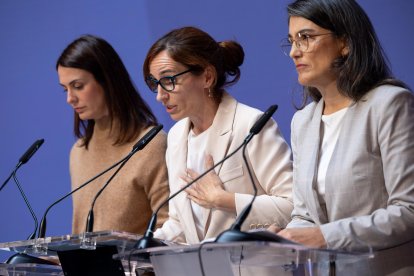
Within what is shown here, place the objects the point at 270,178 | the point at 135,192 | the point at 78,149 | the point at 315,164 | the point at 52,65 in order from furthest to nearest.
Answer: the point at 52,65 → the point at 78,149 → the point at 135,192 → the point at 270,178 → the point at 315,164

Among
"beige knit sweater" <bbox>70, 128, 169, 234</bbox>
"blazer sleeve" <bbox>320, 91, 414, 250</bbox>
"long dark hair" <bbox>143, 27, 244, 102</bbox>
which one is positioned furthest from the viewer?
"beige knit sweater" <bbox>70, 128, 169, 234</bbox>

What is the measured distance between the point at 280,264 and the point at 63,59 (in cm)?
194

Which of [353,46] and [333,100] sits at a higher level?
[353,46]

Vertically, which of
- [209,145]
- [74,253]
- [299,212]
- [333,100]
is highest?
[333,100]

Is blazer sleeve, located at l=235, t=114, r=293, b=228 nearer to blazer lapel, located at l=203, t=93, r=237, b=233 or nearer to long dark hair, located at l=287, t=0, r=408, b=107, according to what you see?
blazer lapel, located at l=203, t=93, r=237, b=233

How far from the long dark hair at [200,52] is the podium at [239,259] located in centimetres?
109

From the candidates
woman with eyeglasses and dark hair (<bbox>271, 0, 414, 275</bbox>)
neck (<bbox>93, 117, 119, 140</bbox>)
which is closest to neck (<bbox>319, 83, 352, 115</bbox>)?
woman with eyeglasses and dark hair (<bbox>271, 0, 414, 275</bbox>)

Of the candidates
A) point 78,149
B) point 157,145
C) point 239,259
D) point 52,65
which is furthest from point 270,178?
point 52,65

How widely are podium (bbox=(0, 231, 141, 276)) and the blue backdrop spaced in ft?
4.93

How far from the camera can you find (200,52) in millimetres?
3357

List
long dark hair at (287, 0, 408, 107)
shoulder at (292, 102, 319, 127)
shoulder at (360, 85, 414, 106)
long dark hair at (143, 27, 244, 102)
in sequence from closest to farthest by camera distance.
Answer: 1. shoulder at (360, 85, 414, 106)
2. long dark hair at (287, 0, 408, 107)
3. shoulder at (292, 102, 319, 127)
4. long dark hair at (143, 27, 244, 102)

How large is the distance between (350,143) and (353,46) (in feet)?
1.04

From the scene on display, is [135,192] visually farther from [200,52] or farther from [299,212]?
[299,212]

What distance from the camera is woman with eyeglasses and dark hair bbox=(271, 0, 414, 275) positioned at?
7.82 feet
